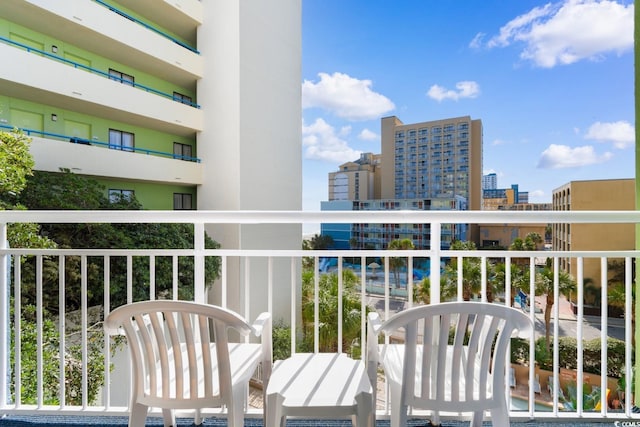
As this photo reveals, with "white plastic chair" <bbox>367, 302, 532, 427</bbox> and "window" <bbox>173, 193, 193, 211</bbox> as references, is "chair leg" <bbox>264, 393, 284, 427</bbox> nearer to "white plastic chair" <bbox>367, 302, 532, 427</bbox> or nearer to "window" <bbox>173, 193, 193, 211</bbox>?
"white plastic chair" <bbox>367, 302, 532, 427</bbox>

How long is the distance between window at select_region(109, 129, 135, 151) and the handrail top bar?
1017cm

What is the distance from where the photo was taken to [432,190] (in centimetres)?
2870

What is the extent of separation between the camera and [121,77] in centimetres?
1079

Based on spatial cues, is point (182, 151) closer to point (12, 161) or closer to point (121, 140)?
point (121, 140)

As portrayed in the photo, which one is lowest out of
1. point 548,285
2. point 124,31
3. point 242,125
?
point 548,285

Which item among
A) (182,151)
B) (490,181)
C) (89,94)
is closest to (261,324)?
(89,94)

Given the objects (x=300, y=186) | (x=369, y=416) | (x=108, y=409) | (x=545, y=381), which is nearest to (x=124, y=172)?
(x=300, y=186)

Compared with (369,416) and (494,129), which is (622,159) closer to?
(494,129)

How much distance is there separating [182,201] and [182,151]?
69.6 inches

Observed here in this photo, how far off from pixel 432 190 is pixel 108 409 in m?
28.8

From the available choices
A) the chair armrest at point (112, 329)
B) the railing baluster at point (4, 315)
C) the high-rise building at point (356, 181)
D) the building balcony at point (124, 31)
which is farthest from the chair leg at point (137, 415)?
the high-rise building at point (356, 181)

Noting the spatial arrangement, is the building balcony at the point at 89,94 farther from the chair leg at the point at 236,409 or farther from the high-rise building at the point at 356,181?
the high-rise building at the point at 356,181

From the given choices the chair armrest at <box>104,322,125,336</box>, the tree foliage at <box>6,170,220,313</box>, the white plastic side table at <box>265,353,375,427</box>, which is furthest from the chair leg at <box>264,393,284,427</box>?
the tree foliage at <box>6,170,220,313</box>

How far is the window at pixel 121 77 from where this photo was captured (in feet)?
34.6
